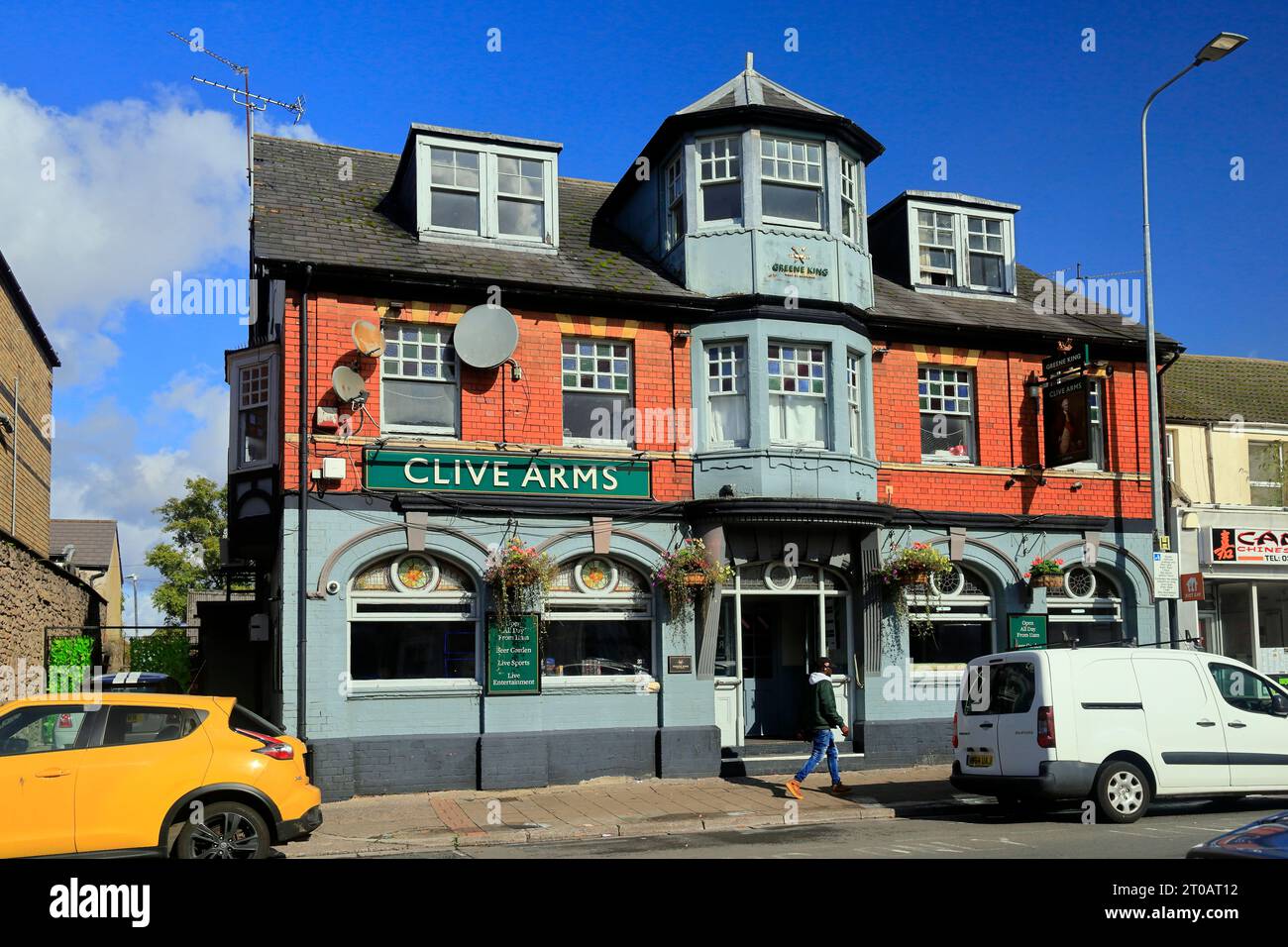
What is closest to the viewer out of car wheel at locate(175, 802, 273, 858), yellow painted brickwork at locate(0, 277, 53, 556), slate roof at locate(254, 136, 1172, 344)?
car wheel at locate(175, 802, 273, 858)

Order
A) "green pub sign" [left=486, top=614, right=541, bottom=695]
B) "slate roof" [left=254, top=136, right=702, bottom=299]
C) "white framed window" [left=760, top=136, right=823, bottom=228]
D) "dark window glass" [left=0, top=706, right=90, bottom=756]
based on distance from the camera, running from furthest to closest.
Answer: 1. "white framed window" [left=760, top=136, right=823, bottom=228]
2. "slate roof" [left=254, top=136, right=702, bottom=299]
3. "green pub sign" [left=486, top=614, right=541, bottom=695]
4. "dark window glass" [left=0, top=706, right=90, bottom=756]

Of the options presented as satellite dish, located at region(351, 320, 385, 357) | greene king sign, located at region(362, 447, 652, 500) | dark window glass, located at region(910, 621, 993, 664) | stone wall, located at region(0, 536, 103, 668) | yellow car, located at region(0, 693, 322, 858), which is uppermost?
satellite dish, located at region(351, 320, 385, 357)

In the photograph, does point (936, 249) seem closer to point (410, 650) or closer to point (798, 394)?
point (798, 394)

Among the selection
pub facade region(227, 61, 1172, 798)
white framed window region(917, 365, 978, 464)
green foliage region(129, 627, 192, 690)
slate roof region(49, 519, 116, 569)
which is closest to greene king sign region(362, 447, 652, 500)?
pub facade region(227, 61, 1172, 798)

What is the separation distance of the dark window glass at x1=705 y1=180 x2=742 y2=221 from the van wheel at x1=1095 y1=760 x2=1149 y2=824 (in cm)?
976

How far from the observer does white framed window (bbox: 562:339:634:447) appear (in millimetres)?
17234

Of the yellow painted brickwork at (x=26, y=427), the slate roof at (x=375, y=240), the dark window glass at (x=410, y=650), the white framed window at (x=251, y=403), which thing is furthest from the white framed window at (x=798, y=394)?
the yellow painted brickwork at (x=26, y=427)

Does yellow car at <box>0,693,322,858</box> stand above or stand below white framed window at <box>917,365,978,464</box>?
below

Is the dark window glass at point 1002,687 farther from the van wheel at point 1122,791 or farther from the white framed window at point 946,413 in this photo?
the white framed window at point 946,413

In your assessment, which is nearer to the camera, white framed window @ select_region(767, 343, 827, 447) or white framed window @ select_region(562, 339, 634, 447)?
white framed window @ select_region(562, 339, 634, 447)

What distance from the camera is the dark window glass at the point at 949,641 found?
18.7 metres

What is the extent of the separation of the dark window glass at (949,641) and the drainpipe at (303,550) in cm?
933

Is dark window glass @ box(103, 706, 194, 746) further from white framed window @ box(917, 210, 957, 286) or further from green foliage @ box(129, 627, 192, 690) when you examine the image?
green foliage @ box(129, 627, 192, 690)

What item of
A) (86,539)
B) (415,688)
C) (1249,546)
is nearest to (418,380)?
(415,688)
